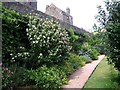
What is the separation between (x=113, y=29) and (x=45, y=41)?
263 centimetres

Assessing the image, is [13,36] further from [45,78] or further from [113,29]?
[113,29]

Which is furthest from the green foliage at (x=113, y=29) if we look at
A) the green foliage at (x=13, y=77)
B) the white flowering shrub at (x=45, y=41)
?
the green foliage at (x=13, y=77)

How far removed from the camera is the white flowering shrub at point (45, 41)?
7.15m

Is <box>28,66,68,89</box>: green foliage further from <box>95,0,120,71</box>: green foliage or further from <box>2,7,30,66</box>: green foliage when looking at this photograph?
<box>95,0,120,71</box>: green foliage

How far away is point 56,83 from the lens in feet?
19.8

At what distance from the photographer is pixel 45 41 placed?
23.9 feet

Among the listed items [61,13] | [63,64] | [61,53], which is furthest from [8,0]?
→ [61,13]

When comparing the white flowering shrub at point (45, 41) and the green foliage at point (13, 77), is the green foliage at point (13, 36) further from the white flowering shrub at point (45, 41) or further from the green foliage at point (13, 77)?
the green foliage at point (13, 77)

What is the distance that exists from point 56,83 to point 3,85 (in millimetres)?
1658

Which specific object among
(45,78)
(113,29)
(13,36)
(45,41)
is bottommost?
(45,78)

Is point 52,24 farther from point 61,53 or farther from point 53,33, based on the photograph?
point 61,53

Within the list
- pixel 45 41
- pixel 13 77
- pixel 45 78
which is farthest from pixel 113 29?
pixel 13 77

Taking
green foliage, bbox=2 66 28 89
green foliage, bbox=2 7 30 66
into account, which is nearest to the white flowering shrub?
green foliage, bbox=2 7 30 66

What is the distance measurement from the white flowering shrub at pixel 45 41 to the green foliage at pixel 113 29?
205 cm
